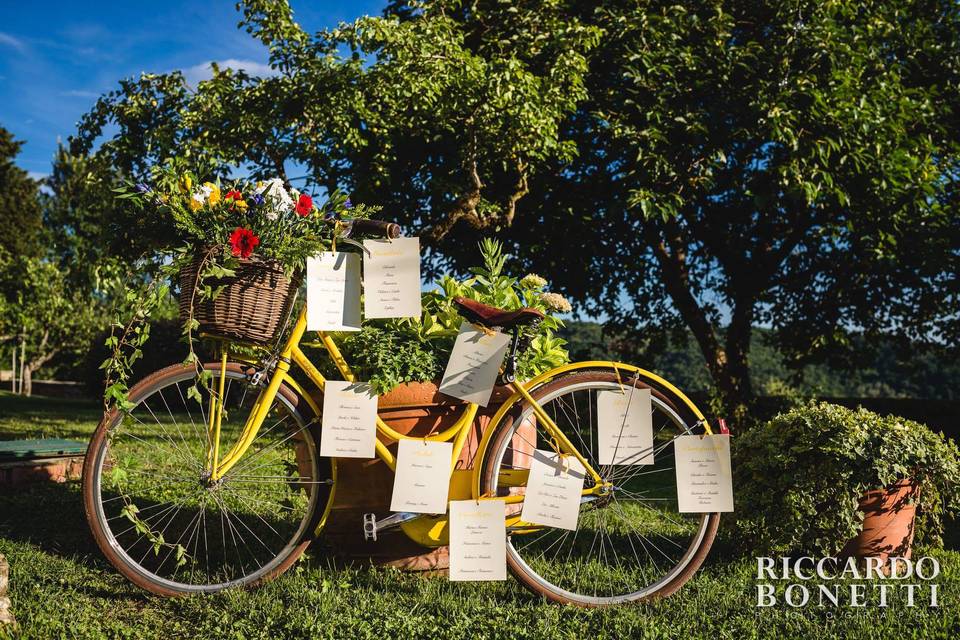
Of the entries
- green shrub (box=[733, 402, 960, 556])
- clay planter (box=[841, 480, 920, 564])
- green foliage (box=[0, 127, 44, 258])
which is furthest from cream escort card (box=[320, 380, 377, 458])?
green foliage (box=[0, 127, 44, 258])

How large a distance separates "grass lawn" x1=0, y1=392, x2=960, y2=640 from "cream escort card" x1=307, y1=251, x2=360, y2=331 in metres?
0.97

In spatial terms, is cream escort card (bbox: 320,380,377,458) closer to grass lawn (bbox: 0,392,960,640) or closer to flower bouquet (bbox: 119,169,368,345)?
flower bouquet (bbox: 119,169,368,345)

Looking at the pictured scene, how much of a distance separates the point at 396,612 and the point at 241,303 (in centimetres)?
118

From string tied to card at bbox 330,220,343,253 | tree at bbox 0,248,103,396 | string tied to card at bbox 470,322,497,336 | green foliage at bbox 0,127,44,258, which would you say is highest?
green foliage at bbox 0,127,44,258

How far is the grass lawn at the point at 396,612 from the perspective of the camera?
2.34 metres

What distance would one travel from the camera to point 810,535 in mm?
3078

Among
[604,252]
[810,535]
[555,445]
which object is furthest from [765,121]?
[555,445]

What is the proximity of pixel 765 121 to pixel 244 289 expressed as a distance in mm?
5837

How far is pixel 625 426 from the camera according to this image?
2.74 metres

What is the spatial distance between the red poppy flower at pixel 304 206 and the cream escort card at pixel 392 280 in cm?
24

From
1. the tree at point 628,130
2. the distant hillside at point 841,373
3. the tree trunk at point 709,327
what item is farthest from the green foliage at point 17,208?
the tree trunk at point 709,327

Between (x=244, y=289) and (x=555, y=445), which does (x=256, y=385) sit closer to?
(x=244, y=289)

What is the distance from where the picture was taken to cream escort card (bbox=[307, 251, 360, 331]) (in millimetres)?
2629

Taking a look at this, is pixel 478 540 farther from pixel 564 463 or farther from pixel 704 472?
pixel 704 472
